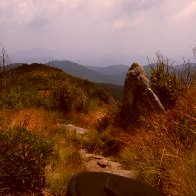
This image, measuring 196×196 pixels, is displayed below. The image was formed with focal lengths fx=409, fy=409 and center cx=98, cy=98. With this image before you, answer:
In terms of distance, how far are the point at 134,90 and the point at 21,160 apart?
6.52m

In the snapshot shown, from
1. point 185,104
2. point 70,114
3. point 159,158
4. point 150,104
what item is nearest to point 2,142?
point 159,158

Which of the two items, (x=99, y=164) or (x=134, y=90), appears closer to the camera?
(x=99, y=164)

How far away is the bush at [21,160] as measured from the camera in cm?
670

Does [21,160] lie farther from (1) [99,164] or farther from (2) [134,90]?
(2) [134,90]

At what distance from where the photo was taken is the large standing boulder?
489 inches

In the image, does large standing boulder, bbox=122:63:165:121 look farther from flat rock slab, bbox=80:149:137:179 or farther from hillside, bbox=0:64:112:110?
hillside, bbox=0:64:112:110

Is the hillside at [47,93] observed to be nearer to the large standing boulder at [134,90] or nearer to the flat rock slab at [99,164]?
the large standing boulder at [134,90]

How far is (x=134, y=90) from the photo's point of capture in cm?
1294

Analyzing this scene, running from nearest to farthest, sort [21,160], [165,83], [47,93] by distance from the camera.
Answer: [21,160]
[165,83]
[47,93]

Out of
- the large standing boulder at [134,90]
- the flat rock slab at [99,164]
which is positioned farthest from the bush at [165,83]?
the flat rock slab at [99,164]

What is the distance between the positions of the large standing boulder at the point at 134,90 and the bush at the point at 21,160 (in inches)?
209

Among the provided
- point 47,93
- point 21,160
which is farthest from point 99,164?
point 47,93

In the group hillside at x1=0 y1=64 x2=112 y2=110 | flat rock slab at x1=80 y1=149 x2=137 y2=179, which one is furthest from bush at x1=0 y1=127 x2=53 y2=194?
hillside at x1=0 y1=64 x2=112 y2=110

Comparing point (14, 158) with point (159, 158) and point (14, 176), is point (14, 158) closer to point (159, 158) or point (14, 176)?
point (14, 176)
